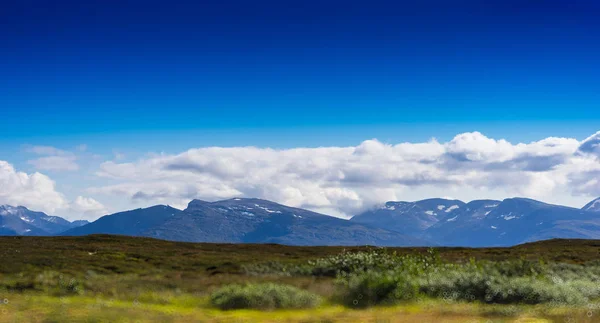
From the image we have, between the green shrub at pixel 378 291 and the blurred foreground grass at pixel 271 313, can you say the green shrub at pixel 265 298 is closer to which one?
the blurred foreground grass at pixel 271 313

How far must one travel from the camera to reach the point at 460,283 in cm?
3084

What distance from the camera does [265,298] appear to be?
27.9 m

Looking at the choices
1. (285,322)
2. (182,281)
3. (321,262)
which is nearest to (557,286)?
(285,322)

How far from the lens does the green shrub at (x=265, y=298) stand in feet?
91.1

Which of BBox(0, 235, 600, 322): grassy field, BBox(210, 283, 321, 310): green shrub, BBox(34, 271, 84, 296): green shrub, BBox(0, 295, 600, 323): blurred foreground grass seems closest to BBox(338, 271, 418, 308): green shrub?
BBox(0, 235, 600, 322): grassy field

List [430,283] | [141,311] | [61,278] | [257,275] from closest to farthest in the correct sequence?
[141,311]
[430,283]
[61,278]
[257,275]

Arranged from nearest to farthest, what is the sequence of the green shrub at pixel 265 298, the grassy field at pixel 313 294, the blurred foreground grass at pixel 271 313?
the blurred foreground grass at pixel 271 313 → the grassy field at pixel 313 294 → the green shrub at pixel 265 298

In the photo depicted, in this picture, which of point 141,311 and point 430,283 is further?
point 430,283

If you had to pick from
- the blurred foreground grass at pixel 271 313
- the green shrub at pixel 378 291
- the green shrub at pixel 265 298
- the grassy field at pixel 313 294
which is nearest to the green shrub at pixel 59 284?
the grassy field at pixel 313 294

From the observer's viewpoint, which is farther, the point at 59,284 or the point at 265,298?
the point at 59,284

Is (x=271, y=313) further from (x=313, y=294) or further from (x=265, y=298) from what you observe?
(x=313, y=294)

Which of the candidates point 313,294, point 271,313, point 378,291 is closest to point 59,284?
point 271,313

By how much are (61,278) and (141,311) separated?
1351 centimetres

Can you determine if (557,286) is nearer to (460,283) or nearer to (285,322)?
(460,283)
